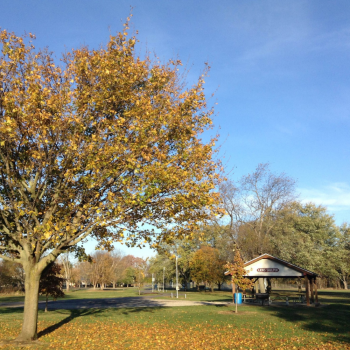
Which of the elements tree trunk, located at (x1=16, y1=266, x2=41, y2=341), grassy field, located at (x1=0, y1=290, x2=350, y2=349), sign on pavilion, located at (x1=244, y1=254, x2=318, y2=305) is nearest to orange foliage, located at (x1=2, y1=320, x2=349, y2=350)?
grassy field, located at (x1=0, y1=290, x2=350, y2=349)

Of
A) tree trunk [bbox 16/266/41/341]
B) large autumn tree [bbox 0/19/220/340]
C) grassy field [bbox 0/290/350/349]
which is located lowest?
grassy field [bbox 0/290/350/349]

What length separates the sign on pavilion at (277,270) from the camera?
28984mm

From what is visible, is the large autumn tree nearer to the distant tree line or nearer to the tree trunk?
the tree trunk

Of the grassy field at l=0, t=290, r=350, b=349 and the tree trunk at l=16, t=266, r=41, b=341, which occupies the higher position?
the tree trunk at l=16, t=266, r=41, b=341

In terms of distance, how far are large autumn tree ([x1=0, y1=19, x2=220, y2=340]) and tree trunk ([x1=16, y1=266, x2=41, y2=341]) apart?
35mm

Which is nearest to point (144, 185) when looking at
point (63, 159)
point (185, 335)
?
point (63, 159)

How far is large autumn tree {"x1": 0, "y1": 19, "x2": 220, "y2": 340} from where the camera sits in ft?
36.9

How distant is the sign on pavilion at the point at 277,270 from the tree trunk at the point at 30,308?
20826 millimetres

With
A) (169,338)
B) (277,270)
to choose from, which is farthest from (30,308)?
(277,270)

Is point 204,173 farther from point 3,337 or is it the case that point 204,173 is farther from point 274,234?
point 274,234

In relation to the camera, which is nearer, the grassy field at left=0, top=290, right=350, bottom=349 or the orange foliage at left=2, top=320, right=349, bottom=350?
the orange foliage at left=2, top=320, right=349, bottom=350

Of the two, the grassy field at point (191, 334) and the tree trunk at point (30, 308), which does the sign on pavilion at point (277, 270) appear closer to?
the grassy field at point (191, 334)

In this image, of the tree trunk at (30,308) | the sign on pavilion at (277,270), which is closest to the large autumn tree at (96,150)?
the tree trunk at (30,308)

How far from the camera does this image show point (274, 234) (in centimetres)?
4750
